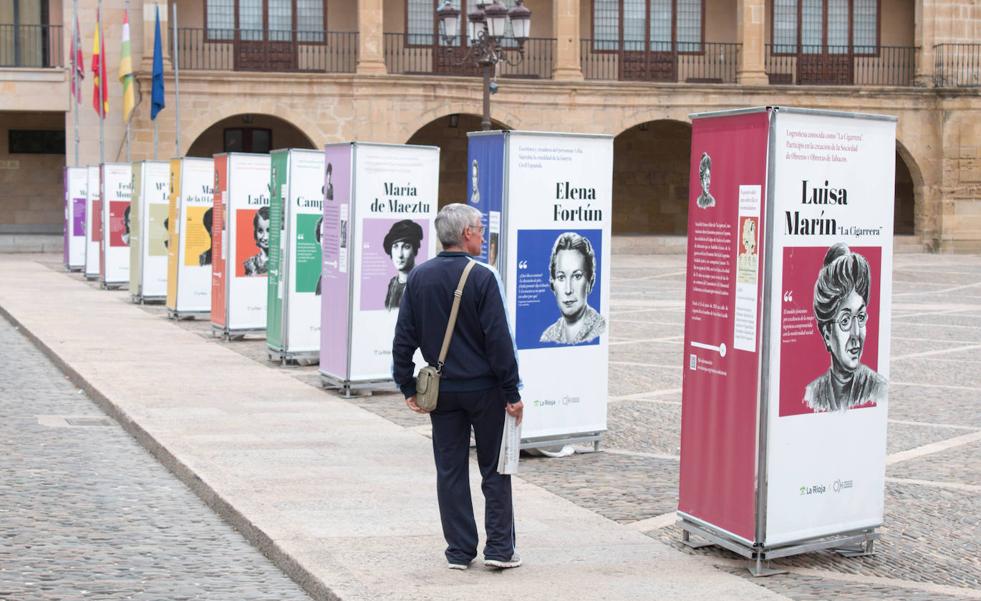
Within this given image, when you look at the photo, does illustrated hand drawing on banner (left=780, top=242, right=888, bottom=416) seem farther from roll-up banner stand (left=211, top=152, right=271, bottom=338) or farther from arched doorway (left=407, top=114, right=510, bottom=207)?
arched doorway (left=407, top=114, right=510, bottom=207)

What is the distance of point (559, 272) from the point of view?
33.6ft

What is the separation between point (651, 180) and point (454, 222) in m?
36.6

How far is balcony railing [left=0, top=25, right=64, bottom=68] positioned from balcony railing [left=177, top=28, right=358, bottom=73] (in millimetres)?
3526

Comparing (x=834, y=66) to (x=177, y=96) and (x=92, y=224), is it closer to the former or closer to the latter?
(x=177, y=96)

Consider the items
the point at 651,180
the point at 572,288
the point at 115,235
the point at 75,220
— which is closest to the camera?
the point at 572,288

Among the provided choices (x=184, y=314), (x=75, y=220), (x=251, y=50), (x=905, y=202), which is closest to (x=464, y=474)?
(x=184, y=314)

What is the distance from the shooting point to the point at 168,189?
74.9ft

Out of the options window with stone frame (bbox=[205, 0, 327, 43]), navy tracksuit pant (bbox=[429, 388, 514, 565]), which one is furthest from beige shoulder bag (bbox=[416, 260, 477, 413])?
window with stone frame (bbox=[205, 0, 327, 43])

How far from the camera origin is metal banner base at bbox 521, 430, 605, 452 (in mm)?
10055

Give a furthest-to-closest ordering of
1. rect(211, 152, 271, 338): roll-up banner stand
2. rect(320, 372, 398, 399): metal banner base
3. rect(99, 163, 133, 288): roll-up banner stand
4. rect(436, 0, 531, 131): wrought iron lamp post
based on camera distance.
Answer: rect(99, 163, 133, 288): roll-up banner stand
rect(436, 0, 531, 131): wrought iron lamp post
rect(211, 152, 271, 338): roll-up banner stand
rect(320, 372, 398, 399): metal banner base

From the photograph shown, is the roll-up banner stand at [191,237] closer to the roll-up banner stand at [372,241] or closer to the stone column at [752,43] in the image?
the roll-up banner stand at [372,241]

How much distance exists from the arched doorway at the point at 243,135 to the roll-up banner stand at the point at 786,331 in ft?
111

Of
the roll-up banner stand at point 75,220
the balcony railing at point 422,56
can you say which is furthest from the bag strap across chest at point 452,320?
the balcony railing at point 422,56

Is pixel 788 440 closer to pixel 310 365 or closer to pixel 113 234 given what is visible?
pixel 310 365
